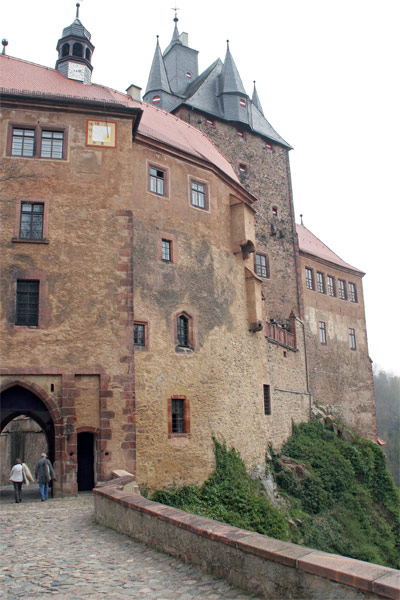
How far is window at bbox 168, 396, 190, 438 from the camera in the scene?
56.7 ft

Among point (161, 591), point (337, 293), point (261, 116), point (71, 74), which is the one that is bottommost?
point (161, 591)

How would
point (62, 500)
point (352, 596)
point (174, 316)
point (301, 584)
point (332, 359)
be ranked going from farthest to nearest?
point (332, 359) → point (174, 316) → point (62, 500) → point (301, 584) → point (352, 596)

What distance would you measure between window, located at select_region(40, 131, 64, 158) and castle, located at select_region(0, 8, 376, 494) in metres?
0.04

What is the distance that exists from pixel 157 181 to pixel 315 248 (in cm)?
2089

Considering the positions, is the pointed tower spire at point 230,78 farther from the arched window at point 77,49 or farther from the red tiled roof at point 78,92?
the arched window at point 77,49

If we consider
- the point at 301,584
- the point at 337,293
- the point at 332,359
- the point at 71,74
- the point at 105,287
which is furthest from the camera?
the point at 337,293

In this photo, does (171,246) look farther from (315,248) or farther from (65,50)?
(315,248)

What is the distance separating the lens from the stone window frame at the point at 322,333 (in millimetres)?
34112

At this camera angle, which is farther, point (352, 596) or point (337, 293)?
point (337, 293)

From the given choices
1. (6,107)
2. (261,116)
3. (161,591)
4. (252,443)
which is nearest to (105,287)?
(6,107)

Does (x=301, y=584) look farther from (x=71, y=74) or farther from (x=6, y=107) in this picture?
(x=71, y=74)

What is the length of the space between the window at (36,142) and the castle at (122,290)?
0.04 meters

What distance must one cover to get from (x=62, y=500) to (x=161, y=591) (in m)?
8.25

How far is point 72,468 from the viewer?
1433 cm
